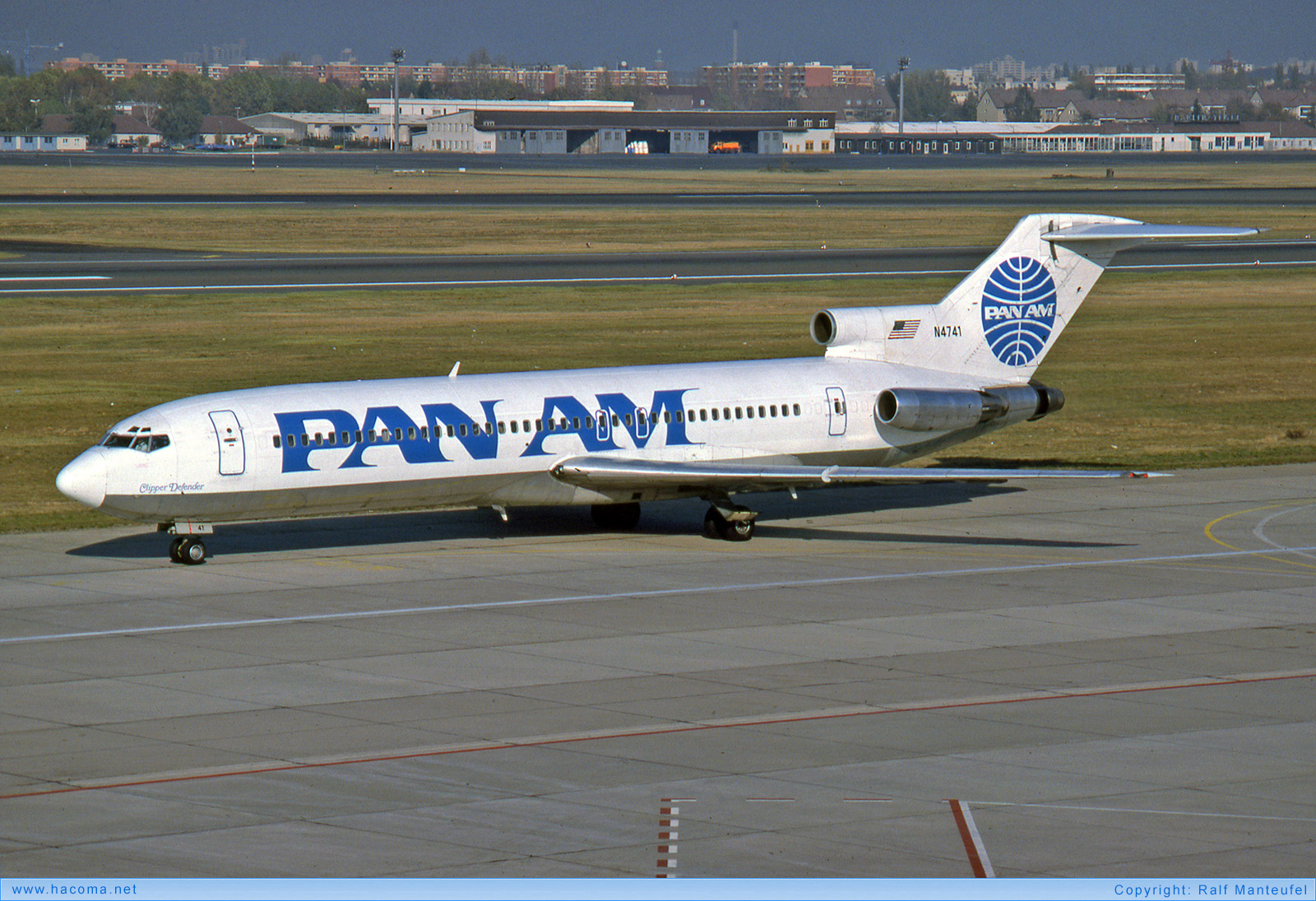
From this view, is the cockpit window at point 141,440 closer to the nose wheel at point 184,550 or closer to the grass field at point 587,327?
the nose wheel at point 184,550

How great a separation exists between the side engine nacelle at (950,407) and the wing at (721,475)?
2418 mm

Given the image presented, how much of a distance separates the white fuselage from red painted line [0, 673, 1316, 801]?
11902 millimetres

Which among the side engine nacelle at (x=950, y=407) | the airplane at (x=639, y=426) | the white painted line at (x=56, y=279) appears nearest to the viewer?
the airplane at (x=639, y=426)

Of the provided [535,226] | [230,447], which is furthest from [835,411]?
[535,226]

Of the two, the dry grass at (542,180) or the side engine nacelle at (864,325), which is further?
the dry grass at (542,180)

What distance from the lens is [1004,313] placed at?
40906mm

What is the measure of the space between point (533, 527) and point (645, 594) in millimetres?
7407

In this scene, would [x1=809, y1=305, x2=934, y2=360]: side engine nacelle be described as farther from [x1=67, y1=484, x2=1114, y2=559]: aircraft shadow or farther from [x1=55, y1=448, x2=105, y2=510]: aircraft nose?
[x1=55, y1=448, x2=105, y2=510]: aircraft nose

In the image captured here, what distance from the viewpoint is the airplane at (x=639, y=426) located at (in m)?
32.6

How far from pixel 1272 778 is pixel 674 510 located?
70.5ft

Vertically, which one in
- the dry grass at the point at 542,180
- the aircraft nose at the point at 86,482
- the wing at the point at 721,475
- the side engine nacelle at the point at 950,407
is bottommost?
the wing at the point at 721,475

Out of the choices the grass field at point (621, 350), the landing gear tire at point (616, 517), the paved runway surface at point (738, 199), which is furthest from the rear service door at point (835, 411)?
the paved runway surface at point (738, 199)

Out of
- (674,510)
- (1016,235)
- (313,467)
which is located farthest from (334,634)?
(1016,235)

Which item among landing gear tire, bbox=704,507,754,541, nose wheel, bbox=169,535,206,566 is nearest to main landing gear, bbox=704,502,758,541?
landing gear tire, bbox=704,507,754,541
